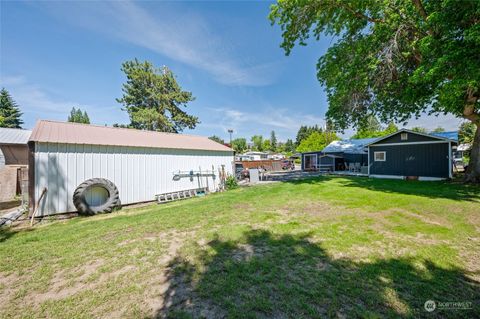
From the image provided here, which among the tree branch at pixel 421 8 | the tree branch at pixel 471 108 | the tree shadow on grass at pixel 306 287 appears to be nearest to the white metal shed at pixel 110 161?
the tree shadow on grass at pixel 306 287

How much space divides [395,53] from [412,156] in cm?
800

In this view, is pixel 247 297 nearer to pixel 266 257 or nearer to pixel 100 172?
pixel 266 257

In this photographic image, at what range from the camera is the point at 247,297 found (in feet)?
7.69

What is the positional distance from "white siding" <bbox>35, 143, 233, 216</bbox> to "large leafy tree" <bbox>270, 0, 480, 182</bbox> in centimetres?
907

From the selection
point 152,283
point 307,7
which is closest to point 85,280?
point 152,283

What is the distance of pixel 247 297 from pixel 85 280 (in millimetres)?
2464

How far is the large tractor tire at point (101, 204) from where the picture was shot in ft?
23.4

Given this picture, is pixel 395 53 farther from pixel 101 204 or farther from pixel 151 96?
pixel 151 96

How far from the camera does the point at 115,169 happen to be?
28.0ft

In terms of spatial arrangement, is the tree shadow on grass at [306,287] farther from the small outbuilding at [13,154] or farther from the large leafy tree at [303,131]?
the large leafy tree at [303,131]

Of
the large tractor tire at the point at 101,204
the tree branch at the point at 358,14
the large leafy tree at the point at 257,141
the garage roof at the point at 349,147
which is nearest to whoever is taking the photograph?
the large tractor tire at the point at 101,204

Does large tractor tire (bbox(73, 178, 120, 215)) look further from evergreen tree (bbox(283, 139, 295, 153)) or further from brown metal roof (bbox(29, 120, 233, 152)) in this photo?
evergreen tree (bbox(283, 139, 295, 153))

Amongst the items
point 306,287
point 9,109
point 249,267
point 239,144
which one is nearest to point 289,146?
point 239,144

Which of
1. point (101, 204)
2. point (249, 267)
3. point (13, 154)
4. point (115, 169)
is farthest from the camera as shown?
point (13, 154)
